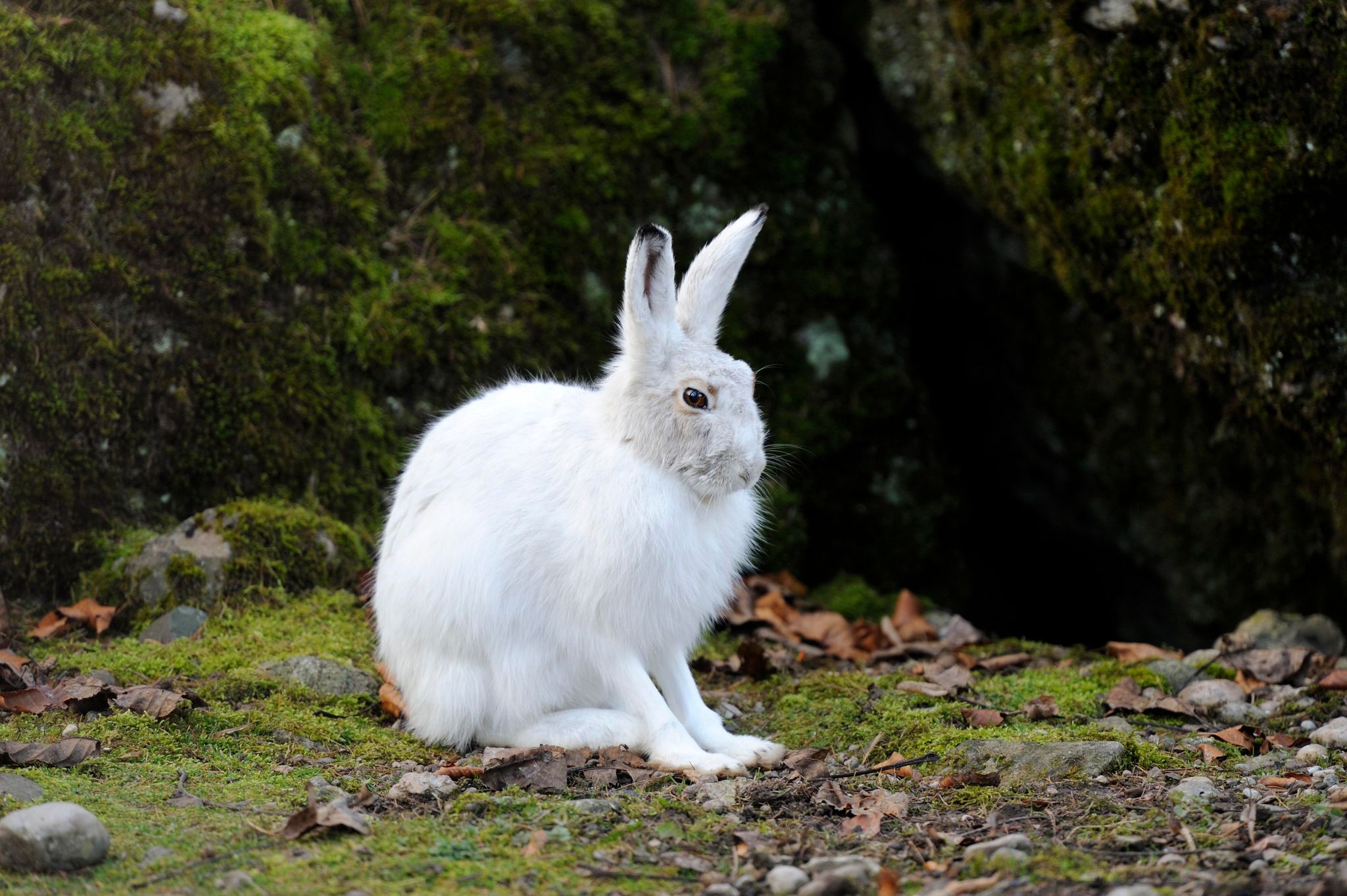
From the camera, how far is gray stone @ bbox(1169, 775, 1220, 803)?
408 centimetres

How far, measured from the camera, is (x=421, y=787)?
13.8ft

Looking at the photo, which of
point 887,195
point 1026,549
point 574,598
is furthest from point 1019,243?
point 574,598

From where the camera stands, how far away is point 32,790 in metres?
3.88

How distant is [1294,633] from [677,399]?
404 cm

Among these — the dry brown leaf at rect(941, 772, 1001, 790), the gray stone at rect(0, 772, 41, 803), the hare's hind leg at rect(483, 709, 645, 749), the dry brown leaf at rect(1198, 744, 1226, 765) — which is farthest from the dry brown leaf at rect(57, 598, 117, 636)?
the dry brown leaf at rect(1198, 744, 1226, 765)

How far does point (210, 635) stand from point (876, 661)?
3.38 meters

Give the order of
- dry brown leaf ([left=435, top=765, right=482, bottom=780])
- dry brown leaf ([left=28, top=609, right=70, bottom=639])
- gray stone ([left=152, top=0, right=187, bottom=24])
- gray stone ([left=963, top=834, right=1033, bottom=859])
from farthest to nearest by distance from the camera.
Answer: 1. gray stone ([left=152, top=0, right=187, bottom=24])
2. dry brown leaf ([left=28, top=609, right=70, bottom=639])
3. dry brown leaf ([left=435, top=765, right=482, bottom=780])
4. gray stone ([left=963, top=834, right=1033, bottom=859])

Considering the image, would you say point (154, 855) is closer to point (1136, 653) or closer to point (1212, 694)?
point (1212, 694)

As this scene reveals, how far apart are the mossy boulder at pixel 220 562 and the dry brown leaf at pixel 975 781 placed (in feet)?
11.6

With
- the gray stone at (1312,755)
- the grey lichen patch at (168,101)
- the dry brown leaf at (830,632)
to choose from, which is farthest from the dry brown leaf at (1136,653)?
the grey lichen patch at (168,101)

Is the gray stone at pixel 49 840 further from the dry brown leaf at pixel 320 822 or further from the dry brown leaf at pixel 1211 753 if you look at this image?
the dry brown leaf at pixel 1211 753

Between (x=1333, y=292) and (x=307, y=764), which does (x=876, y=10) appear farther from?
(x=307, y=764)

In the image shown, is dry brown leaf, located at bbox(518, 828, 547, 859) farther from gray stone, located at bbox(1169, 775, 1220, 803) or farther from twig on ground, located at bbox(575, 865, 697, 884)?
gray stone, located at bbox(1169, 775, 1220, 803)

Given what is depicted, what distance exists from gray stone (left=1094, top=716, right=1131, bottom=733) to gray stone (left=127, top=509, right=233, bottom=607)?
4.19 metres
